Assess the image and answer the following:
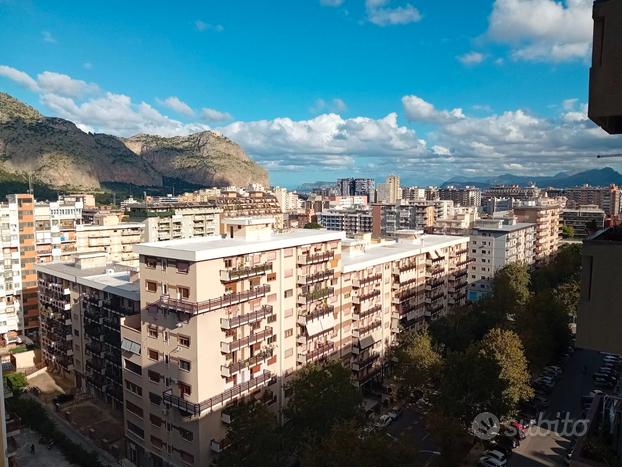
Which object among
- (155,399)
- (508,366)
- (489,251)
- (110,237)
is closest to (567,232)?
(489,251)

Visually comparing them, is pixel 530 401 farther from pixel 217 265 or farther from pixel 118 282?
pixel 118 282

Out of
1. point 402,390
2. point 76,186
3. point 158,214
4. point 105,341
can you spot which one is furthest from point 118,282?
point 76,186

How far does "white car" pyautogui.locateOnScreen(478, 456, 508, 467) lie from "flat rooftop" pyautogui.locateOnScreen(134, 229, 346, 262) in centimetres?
1907

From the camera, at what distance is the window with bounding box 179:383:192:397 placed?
2753cm

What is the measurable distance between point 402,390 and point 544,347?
46.5 ft

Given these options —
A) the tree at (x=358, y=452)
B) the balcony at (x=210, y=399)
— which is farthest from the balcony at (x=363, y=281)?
the tree at (x=358, y=452)

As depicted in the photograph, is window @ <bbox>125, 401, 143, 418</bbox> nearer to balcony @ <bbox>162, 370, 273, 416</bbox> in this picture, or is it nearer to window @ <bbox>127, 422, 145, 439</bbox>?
window @ <bbox>127, 422, 145, 439</bbox>

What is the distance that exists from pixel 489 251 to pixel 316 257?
1933 inches

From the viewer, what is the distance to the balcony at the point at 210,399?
2720 centimetres

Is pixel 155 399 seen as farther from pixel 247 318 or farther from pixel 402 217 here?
pixel 402 217

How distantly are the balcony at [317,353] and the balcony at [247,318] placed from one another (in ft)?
16.9

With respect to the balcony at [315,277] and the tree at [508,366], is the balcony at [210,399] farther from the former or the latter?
the tree at [508,366]

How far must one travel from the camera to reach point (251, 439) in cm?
2652

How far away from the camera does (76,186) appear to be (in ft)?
548
